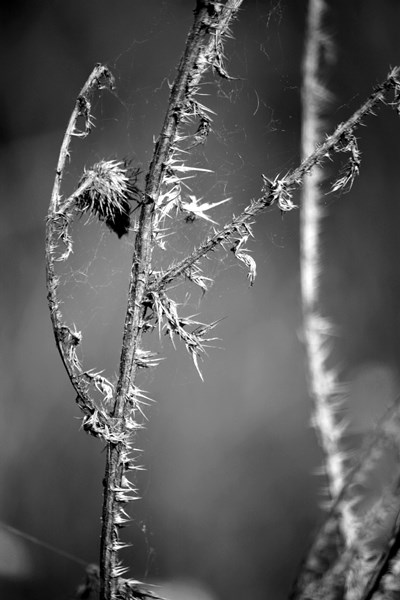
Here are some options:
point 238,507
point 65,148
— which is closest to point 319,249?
point 238,507

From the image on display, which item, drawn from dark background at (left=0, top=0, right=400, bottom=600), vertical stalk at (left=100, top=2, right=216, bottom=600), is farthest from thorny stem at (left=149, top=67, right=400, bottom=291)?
dark background at (left=0, top=0, right=400, bottom=600)

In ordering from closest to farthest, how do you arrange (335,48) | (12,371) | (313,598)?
(313,598)
(335,48)
(12,371)

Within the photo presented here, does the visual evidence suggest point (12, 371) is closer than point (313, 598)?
No

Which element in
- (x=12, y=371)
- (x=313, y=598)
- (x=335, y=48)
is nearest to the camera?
(x=313, y=598)

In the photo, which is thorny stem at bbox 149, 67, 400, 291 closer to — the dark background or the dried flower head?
the dried flower head

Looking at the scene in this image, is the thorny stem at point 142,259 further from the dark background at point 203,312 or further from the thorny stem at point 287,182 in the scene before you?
the dark background at point 203,312

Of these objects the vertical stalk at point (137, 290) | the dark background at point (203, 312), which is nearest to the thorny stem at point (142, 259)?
the vertical stalk at point (137, 290)

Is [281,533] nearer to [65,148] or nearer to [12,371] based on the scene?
[12,371]
